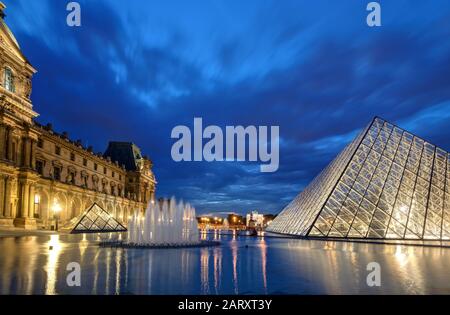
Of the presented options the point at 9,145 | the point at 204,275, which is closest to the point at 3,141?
the point at 9,145

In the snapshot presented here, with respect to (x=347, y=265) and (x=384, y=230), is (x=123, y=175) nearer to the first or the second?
(x=384, y=230)

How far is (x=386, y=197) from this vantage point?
2567 centimetres

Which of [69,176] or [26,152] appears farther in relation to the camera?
[69,176]

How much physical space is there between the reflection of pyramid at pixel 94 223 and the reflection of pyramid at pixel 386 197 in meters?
20.4

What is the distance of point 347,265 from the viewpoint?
32.9 feet

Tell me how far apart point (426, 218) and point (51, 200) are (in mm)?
37096

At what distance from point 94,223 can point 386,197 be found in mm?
27646

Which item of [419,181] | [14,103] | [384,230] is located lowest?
[384,230]

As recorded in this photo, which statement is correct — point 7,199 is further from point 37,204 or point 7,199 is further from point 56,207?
point 56,207

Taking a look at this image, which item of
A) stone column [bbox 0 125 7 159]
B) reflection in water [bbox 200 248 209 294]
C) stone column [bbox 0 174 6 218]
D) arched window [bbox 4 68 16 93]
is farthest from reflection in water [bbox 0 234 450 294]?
arched window [bbox 4 68 16 93]

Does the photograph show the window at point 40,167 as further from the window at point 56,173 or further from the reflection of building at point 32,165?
the window at point 56,173

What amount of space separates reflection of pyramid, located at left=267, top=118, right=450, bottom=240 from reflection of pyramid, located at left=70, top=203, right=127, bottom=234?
20.4m
